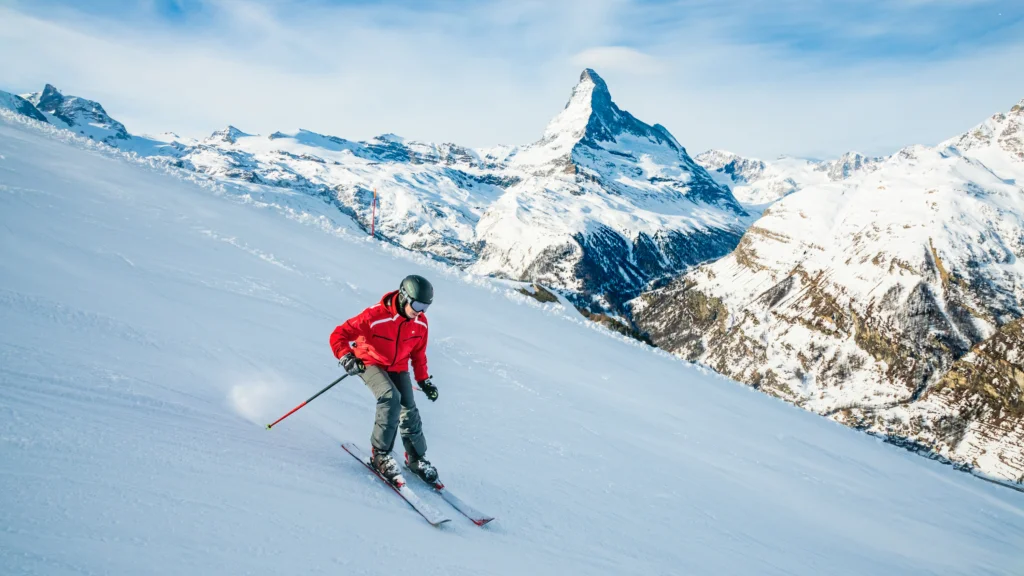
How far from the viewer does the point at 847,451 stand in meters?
18.4

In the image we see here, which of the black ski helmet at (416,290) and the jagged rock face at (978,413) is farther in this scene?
the jagged rock face at (978,413)

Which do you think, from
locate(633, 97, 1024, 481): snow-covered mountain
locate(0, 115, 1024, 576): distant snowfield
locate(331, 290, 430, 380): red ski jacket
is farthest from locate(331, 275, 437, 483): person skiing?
locate(633, 97, 1024, 481): snow-covered mountain

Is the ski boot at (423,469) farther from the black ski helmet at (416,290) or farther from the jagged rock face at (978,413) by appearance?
the jagged rock face at (978,413)

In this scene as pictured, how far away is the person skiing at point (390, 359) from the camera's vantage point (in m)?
6.58

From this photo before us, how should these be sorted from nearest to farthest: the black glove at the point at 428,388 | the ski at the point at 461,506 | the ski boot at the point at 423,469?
the ski at the point at 461,506
the ski boot at the point at 423,469
the black glove at the point at 428,388

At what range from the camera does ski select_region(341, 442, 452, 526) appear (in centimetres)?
579

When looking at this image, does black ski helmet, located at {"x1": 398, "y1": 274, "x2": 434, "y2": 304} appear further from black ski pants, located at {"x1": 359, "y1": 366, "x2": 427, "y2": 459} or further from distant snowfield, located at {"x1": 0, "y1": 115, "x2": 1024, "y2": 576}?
distant snowfield, located at {"x1": 0, "y1": 115, "x2": 1024, "y2": 576}

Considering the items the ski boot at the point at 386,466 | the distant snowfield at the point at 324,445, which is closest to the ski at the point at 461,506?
the distant snowfield at the point at 324,445

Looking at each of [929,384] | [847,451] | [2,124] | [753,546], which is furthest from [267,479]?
[929,384]

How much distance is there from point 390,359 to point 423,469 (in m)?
1.50

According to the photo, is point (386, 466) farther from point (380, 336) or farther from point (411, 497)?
point (380, 336)

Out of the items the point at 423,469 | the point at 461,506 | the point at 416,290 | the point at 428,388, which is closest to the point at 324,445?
the point at 423,469

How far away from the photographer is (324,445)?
22.4ft

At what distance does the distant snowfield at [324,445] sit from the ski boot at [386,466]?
0.20m
